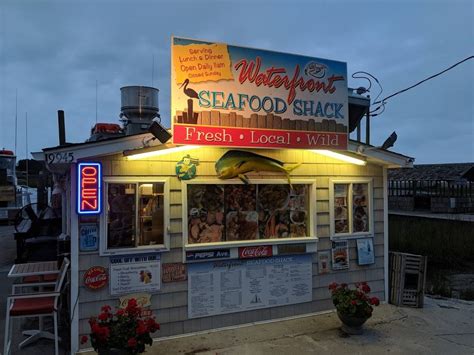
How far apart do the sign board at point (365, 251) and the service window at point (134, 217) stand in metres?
3.15

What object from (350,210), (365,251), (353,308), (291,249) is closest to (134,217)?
(291,249)

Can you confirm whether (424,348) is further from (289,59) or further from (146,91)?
(146,91)

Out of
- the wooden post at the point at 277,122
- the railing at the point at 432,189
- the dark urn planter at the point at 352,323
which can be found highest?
the wooden post at the point at 277,122

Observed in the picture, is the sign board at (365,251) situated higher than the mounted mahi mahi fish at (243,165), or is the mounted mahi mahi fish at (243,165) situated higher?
the mounted mahi mahi fish at (243,165)

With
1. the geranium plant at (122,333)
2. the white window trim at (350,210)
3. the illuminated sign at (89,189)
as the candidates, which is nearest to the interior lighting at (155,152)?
Answer: the illuminated sign at (89,189)

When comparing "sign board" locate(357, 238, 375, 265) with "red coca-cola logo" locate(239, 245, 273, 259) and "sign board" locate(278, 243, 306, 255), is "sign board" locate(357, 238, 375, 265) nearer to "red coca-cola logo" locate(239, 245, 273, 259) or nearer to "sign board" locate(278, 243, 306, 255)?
"sign board" locate(278, 243, 306, 255)

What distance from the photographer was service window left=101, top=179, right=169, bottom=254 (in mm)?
5355

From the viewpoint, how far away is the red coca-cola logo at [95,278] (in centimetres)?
517

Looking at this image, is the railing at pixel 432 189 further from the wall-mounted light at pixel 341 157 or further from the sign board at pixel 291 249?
the sign board at pixel 291 249

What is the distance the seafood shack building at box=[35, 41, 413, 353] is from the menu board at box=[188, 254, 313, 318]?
2 centimetres

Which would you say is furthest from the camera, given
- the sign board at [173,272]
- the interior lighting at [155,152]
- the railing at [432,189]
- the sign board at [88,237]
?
the railing at [432,189]

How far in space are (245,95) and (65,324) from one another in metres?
3.98

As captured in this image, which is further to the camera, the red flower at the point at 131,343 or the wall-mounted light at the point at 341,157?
the wall-mounted light at the point at 341,157

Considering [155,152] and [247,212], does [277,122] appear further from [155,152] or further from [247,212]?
[155,152]
